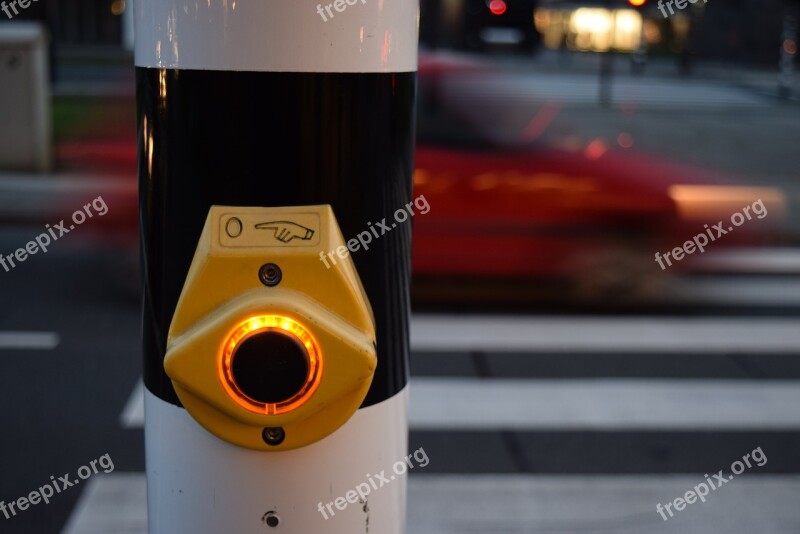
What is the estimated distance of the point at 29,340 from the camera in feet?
19.3

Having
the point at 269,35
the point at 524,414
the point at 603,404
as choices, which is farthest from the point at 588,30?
the point at 269,35

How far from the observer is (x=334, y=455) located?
1.30 m

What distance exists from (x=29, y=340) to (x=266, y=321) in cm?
508


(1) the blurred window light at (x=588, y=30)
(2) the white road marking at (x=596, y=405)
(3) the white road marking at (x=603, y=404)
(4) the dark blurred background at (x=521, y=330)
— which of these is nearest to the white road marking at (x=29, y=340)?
(4) the dark blurred background at (x=521, y=330)

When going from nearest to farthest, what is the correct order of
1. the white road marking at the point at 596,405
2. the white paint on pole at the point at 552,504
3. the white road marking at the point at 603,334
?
the white paint on pole at the point at 552,504
the white road marking at the point at 596,405
the white road marking at the point at 603,334

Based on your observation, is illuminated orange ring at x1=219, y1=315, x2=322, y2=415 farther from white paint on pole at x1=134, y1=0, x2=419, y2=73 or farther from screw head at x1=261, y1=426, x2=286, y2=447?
white paint on pole at x1=134, y1=0, x2=419, y2=73

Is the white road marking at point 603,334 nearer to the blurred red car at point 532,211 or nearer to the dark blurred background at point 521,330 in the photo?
the dark blurred background at point 521,330

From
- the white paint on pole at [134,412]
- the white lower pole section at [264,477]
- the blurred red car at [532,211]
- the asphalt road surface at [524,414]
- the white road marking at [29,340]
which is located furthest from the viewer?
the blurred red car at [532,211]

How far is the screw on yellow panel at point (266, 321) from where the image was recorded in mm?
1206

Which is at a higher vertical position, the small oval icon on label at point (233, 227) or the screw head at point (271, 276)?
the small oval icon on label at point (233, 227)

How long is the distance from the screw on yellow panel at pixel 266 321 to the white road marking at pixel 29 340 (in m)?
4.85

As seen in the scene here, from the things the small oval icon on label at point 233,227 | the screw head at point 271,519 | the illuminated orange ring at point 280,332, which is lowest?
the screw head at point 271,519

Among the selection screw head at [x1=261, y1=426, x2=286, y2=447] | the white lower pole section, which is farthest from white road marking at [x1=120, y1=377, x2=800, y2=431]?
screw head at [x1=261, y1=426, x2=286, y2=447]

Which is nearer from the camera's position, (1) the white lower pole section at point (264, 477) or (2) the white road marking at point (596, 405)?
(1) the white lower pole section at point (264, 477)
